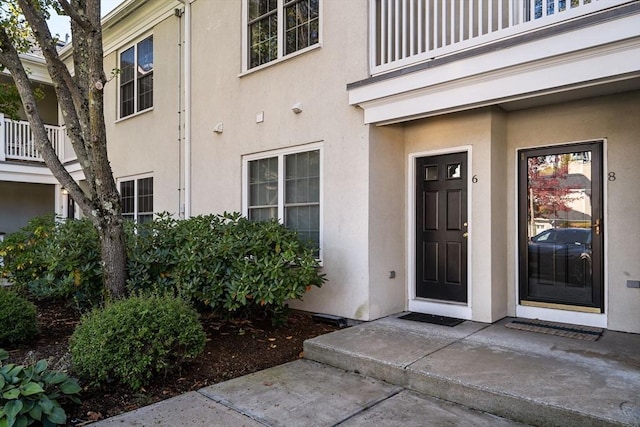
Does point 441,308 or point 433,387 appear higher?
point 441,308

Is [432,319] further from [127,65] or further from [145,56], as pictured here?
[127,65]

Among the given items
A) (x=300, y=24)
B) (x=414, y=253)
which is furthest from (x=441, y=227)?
(x=300, y=24)

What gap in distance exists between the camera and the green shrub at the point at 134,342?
3.70 m

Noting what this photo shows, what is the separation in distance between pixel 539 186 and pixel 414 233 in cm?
167

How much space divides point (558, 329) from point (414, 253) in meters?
1.94

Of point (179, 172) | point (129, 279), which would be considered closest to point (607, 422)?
point (129, 279)

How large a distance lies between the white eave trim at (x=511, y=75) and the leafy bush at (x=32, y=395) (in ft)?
13.8

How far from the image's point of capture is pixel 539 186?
17.8 ft

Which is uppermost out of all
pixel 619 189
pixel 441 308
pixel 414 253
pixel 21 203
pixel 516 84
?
pixel 516 84

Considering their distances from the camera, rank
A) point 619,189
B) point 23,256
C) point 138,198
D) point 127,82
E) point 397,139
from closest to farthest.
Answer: point 619,189, point 397,139, point 23,256, point 138,198, point 127,82

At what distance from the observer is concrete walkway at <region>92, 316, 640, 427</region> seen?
3.17 metres

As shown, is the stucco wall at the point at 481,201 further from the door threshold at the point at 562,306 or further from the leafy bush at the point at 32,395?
the leafy bush at the point at 32,395

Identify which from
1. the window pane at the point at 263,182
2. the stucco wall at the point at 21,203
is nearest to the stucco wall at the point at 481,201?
the window pane at the point at 263,182

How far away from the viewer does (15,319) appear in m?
4.87
